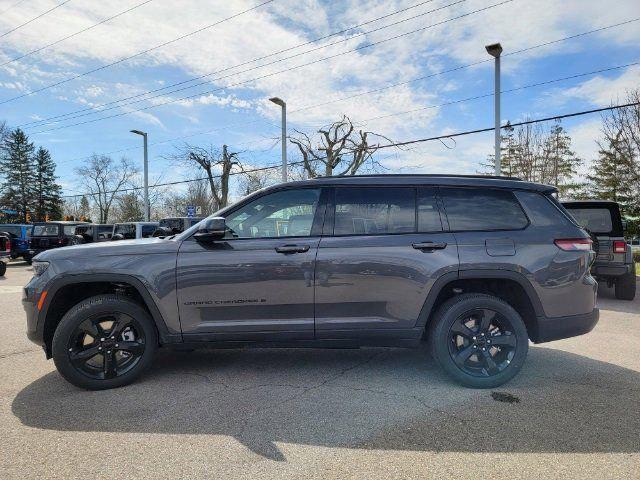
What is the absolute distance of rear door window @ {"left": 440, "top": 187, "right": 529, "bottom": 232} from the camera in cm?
393

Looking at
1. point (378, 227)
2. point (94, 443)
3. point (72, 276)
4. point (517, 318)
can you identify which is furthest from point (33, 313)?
point (517, 318)

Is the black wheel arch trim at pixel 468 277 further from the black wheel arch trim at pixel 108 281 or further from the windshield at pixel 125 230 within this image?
the windshield at pixel 125 230

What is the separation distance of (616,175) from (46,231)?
29351 millimetres

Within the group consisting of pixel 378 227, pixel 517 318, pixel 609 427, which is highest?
pixel 378 227

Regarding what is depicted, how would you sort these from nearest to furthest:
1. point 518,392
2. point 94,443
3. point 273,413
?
point 94,443
point 273,413
point 518,392

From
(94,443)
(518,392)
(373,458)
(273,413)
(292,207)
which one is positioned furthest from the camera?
(292,207)

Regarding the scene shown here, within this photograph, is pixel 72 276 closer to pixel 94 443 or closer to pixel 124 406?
pixel 124 406

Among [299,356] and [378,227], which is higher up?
[378,227]

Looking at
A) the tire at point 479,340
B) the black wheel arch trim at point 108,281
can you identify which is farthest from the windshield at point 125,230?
the tire at point 479,340

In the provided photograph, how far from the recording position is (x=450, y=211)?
3.97 m

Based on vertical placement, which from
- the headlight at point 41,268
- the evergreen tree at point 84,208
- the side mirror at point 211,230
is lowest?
the headlight at point 41,268

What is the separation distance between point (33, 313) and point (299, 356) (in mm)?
2476

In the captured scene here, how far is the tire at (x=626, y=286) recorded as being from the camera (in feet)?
26.7

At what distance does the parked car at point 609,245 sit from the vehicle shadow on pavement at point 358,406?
419 cm
